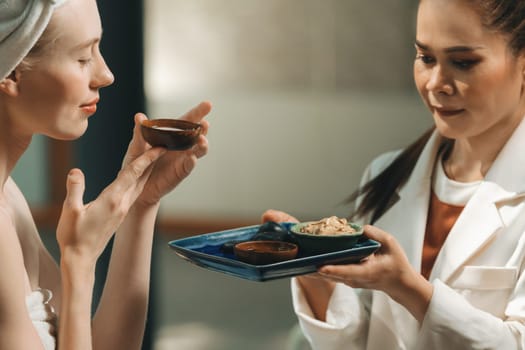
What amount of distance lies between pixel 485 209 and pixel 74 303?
1.06 meters

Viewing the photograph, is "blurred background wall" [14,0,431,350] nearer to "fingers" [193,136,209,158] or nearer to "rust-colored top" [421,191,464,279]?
"rust-colored top" [421,191,464,279]

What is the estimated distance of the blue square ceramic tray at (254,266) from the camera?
61.6 inches

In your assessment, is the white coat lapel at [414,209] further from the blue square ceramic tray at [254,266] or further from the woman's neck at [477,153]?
the blue square ceramic tray at [254,266]

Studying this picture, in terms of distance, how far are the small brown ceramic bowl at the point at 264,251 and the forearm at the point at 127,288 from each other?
263 millimetres

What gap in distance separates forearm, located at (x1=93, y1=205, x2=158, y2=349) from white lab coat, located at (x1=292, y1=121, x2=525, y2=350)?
442 mm

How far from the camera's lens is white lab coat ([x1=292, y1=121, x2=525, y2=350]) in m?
1.78

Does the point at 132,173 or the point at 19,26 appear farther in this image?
the point at 132,173

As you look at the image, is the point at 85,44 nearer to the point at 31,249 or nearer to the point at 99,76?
the point at 99,76

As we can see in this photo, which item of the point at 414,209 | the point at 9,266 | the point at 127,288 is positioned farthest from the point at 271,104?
the point at 9,266

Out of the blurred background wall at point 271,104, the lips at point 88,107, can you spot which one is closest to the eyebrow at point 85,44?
the lips at point 88,107

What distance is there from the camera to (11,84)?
1.51 metres

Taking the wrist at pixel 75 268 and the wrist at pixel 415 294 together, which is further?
the wrist at pixel 415 294

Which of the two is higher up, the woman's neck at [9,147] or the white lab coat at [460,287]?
the woman's neck at [9,147]

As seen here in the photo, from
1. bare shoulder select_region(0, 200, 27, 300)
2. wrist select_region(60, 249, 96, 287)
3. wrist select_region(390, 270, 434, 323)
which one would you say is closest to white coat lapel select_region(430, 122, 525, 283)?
wrist select_region(390, 270, 434, 323)
